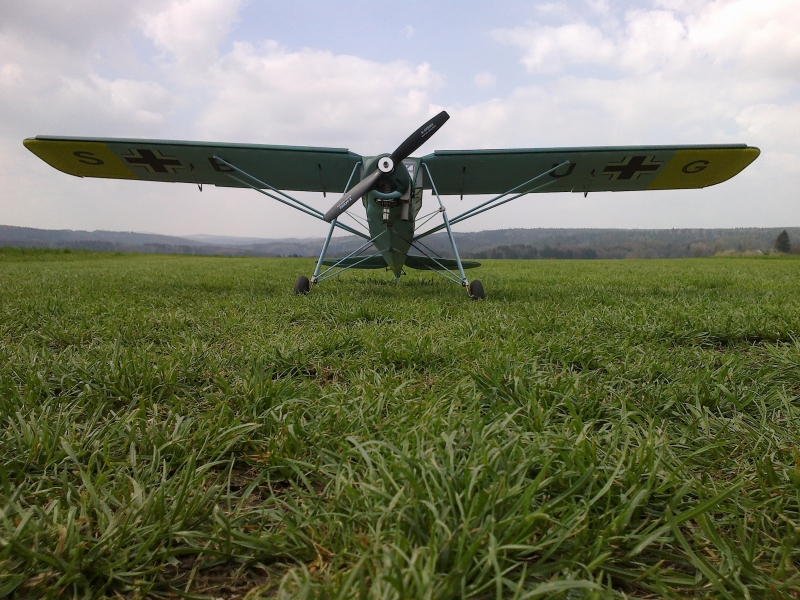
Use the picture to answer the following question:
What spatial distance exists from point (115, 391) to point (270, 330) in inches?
48.9

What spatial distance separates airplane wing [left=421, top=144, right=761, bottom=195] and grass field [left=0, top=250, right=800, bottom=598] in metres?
4.74

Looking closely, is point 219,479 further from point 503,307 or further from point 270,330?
point 503,307

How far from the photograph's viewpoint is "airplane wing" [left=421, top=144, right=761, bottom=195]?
621 centimetres

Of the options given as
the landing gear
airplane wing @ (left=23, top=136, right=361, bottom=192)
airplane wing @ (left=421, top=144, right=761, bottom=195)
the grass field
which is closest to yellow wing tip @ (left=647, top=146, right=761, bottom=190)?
airplane wing @ (left=421, top=144, right=761, bottom=195)

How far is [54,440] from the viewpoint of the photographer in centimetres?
125

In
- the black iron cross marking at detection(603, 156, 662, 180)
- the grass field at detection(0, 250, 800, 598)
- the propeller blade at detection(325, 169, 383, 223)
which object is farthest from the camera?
the black iron cross marking at detection(603, 156, 662, 180)

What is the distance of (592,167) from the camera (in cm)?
674

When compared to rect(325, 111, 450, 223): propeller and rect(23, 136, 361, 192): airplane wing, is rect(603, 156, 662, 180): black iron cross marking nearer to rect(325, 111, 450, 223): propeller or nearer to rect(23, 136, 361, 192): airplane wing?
rect(325, 111, 450, 223): propeller

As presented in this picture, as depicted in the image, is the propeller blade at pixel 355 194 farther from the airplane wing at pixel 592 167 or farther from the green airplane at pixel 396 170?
the airplane wing at pixel 592 167

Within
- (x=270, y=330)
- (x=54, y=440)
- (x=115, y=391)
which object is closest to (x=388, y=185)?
(x=270, y=330)

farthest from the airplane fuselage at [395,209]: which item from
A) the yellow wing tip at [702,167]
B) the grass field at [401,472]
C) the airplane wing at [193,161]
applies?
the yellow wing tip at [702,167]

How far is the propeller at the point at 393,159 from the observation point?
526cm

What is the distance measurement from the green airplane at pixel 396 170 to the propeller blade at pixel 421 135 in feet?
0.04

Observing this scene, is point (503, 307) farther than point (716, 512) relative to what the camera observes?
Yes
